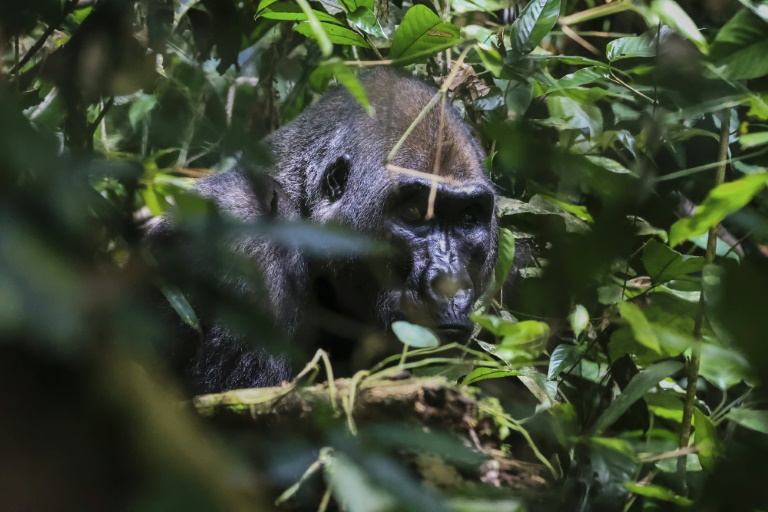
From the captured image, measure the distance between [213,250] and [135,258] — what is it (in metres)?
0.11

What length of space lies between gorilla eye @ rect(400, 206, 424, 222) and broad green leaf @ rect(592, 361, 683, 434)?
1569 mm

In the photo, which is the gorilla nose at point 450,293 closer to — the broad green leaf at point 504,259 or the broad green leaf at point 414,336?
the broad green leaf at point 504,259

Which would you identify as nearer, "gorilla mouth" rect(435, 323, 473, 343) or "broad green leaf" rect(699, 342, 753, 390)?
"broad green leaf" rect(699, 342, 753, 390)

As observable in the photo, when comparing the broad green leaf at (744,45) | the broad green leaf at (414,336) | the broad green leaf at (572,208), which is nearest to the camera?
the broad green leaf at (414,336)

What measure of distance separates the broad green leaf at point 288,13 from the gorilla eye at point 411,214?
939 millimetres

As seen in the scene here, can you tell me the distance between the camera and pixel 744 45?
1.78 metres

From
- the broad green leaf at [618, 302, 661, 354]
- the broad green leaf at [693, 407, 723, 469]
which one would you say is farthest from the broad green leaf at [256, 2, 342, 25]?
the broad green leaf at [693, 407, 723, 469]

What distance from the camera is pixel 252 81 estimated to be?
4914 millimetres

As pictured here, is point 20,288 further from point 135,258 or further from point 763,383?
point 763,383

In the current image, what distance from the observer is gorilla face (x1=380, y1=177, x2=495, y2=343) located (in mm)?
2881

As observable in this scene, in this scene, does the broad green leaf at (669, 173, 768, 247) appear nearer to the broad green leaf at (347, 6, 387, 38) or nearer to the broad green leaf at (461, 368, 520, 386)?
the broad green leaf at (461, 368, 520, 386)

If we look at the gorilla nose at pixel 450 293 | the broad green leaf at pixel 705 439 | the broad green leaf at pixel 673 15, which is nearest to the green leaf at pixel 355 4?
the gorilla nose at pixel 450 293

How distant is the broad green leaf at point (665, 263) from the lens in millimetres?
2174

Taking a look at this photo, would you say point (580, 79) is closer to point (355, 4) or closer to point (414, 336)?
point (355, 4)
